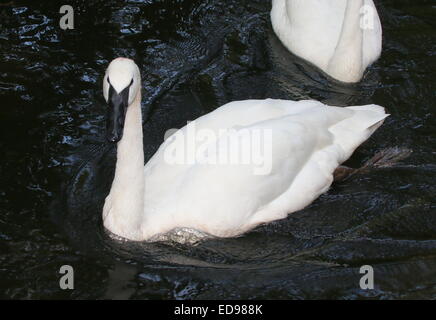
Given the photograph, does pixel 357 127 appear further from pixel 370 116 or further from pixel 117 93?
pixel 117 93

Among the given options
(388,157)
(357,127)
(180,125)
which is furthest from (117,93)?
(388,157)

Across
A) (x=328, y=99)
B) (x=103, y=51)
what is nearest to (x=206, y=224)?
(x=328, y=99)

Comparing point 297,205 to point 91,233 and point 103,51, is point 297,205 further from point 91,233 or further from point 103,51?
point 103,51

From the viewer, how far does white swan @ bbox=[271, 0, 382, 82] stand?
8.89 m

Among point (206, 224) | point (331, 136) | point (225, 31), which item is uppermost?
point (225, 31)

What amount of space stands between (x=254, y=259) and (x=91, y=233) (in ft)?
4.18

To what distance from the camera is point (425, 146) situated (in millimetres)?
7812

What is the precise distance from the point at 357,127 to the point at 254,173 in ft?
4.40

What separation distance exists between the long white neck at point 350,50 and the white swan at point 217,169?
155 cm

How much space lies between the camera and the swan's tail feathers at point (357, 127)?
754cm

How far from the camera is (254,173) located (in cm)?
675

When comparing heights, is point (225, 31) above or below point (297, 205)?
above

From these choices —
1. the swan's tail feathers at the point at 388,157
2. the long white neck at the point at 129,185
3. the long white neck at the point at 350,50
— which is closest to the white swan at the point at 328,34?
the long white neck at the point at 350,50
